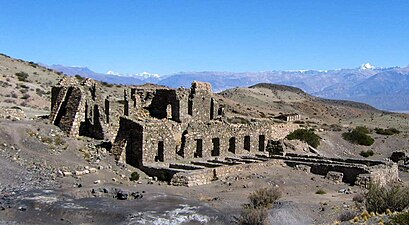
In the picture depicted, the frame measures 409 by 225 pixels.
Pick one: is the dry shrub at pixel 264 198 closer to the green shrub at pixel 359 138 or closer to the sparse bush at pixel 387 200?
the sparse bush at pixel 387 200

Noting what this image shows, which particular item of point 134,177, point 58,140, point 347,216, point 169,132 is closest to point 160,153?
point 169,132

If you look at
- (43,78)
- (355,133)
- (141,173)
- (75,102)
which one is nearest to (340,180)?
(141,173)

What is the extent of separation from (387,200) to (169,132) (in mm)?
12449

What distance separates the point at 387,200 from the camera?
18.2m

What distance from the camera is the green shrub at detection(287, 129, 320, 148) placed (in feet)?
142

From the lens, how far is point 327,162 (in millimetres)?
30203

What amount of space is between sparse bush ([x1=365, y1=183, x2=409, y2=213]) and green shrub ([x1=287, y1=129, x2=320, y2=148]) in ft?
79.6

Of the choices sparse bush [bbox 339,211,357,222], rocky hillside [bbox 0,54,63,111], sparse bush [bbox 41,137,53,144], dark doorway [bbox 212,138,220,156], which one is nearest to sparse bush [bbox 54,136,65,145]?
sparse bush [bbox 41,137,53,144]

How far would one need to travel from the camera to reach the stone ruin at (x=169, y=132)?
26.5m

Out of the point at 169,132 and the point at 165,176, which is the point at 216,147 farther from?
the point at 165,176

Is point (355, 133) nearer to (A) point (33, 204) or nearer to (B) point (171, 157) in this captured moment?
(B) point (171, 157)

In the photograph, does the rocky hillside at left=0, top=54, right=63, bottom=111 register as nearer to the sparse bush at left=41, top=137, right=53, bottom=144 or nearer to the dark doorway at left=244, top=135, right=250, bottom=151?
the dark doorway at left=244, top=135, right=250, bottom=151

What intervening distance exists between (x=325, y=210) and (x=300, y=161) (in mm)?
10226

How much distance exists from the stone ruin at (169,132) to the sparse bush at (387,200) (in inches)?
315
